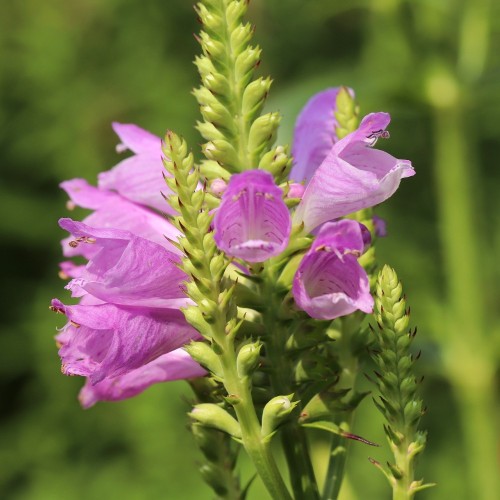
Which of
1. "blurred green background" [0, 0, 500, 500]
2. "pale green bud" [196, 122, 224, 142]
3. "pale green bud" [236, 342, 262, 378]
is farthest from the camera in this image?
"blurred green background" [0, 0, 500, 500]

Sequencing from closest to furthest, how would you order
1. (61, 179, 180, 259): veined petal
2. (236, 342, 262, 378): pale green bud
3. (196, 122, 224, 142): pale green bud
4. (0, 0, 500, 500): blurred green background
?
(236, 342, 262, 378): pale green bud → (196, 122, 224, 142): pale green bud → (61, 179, 180, 259): veined petal → (0, 0, 500, 500): blurred green background

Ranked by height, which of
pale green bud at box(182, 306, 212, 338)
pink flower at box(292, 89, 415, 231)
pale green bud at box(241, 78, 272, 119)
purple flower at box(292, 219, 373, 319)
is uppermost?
pale green bud at box(241, 78, 272, 119)

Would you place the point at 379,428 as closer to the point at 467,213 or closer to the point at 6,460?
the point at 467,213

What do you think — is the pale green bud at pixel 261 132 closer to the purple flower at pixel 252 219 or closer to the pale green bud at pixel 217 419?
the purple flower at pixel 252 219

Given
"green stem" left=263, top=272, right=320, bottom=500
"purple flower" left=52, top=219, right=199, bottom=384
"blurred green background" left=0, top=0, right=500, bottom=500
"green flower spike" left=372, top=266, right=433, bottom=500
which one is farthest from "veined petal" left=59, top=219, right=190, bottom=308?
"blurred green background" left=0, top=0, right=500, bottom=500

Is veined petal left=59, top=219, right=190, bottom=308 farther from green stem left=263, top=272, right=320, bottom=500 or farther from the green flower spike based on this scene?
the green flower spike

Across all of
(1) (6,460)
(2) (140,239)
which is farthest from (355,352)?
(1) (6,460)

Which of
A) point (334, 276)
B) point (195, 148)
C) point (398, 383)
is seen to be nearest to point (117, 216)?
point (334, 276)
